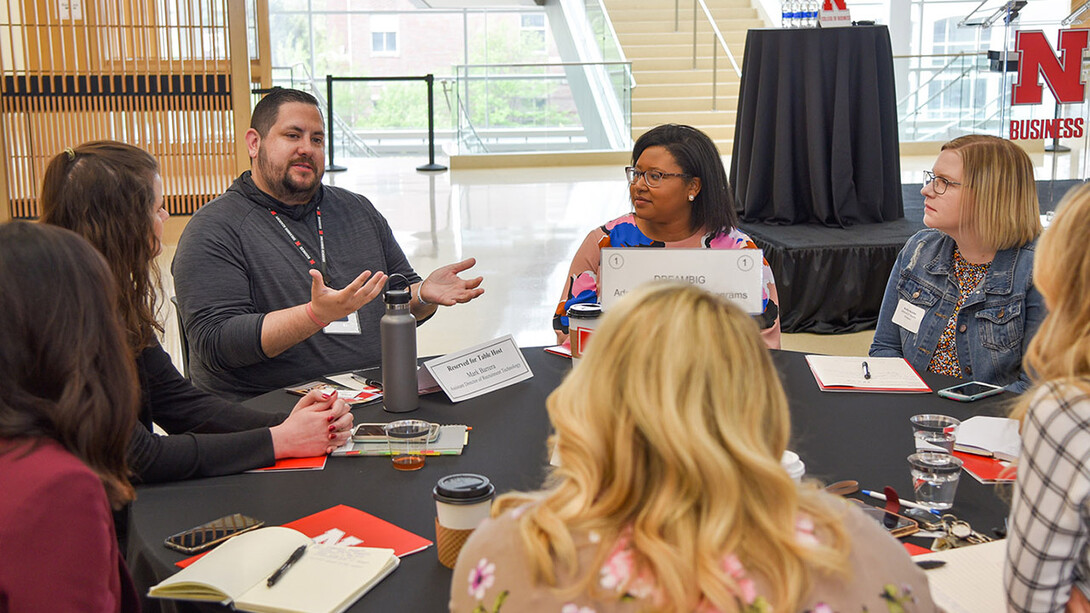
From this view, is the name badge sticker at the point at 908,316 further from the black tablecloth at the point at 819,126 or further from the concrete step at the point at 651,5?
the concrete step at the point at 651,5

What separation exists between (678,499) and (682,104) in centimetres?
1258

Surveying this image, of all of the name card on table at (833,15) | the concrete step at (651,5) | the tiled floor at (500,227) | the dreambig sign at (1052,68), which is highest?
the concrete step at (651,5)

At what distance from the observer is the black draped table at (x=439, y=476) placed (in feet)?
4.80

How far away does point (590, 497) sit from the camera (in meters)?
0.95

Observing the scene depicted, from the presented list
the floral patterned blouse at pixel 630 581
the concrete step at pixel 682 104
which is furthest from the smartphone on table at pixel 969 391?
the concrete step at pixel 682 104

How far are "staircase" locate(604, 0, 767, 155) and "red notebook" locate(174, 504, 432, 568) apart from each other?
11.1 metres

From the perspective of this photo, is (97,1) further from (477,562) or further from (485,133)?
(477,562)

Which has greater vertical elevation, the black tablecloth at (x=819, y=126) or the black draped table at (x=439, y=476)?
the black tablecloth at (x=819, y=126)

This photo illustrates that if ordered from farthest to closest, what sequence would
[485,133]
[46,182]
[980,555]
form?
[485,133]
[46,182]
[980,555]

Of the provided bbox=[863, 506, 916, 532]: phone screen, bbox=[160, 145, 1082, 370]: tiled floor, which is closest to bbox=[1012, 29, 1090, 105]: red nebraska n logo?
bbox=[160, 145, 1082, 370]: tiled floor

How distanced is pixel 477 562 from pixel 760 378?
0.34 metres

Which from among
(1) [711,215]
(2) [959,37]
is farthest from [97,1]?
(2) [959,37]

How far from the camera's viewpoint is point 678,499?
0.92m

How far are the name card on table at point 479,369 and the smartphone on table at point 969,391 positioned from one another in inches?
37.6
